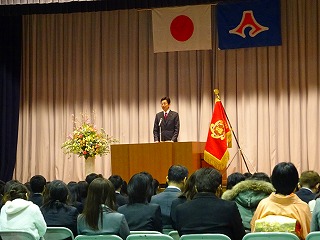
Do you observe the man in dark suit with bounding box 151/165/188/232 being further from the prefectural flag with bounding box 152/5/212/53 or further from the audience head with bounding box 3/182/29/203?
the prefectural flag with bounding box 152/5/212/53

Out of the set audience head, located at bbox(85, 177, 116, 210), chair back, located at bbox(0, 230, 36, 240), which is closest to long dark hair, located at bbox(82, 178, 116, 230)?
audience head, located at bbox(85, 177, 116, 210)

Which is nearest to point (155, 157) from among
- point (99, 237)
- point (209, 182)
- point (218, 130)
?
point (218, 130)

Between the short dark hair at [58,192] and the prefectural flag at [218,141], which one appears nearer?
the short dark hair at [58,192]

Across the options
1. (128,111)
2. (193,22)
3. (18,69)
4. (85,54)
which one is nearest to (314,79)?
(193,22)

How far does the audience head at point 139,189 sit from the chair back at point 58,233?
0.56 metres

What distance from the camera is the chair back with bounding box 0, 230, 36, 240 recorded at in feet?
16.4

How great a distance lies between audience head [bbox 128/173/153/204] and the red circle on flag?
7.80 m

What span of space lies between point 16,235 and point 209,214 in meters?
1.50

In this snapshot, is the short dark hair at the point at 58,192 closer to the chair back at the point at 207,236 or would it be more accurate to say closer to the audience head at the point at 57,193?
the audience head at the point at 57,193

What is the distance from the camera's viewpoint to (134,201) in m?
5.33

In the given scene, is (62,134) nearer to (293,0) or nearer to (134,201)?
(293,0)

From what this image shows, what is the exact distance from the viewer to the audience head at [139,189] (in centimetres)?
522

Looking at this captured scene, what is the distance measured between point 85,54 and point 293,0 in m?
4.47

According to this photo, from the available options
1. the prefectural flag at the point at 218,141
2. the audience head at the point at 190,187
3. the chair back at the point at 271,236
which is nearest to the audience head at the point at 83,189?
the audience head at the point at 190,187
